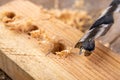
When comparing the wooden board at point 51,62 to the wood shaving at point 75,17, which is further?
the wood shaving at point 75,17

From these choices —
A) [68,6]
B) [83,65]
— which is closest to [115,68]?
[83,65]

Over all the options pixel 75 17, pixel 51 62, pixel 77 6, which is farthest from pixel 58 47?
pixel 77 6

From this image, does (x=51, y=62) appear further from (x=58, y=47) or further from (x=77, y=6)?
(x=77, y=6)

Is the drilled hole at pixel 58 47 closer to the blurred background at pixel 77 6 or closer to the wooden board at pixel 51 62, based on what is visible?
the wooden board at pixel 51 62

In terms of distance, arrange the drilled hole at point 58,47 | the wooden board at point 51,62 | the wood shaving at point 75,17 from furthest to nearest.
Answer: the wood shaving at point 75,17 → the drilled hole at point 58,47 → the wooden board at point 51,62

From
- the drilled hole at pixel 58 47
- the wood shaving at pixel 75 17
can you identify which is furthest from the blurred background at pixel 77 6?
the drilled hole at pixel 58 47

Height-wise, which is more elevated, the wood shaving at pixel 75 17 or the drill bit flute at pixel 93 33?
the drill bit flute at pixel 93 33

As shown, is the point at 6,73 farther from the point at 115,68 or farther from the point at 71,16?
the point at 71,16

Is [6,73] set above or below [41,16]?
below

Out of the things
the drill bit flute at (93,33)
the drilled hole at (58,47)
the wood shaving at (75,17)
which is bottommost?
the wood shaving at (75,17)
